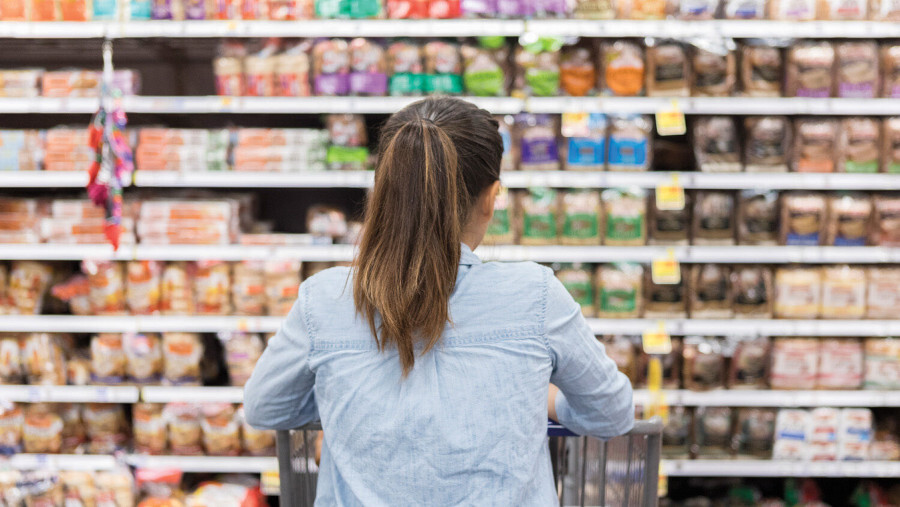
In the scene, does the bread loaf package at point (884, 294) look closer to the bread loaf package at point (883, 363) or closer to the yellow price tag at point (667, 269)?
the bread loaf package at point (883, 363)

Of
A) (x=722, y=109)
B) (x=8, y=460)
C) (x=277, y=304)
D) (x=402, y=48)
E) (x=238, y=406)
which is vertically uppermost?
(x=402, y=48)

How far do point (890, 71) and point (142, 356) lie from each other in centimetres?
342

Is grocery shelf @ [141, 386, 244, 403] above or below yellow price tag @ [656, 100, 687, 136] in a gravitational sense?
below

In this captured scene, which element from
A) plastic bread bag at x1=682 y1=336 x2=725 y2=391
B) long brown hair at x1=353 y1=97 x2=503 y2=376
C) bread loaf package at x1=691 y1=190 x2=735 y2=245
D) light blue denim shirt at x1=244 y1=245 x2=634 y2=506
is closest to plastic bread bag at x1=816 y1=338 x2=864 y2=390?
plastic bread bag at x1=682 y1=336 x2=725 y2=391

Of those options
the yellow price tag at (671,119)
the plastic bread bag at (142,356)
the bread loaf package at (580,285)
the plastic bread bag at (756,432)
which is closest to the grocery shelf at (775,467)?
the plastic bread bag at (756,432)

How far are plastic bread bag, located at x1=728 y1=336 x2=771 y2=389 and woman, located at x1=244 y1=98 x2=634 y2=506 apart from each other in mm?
2060

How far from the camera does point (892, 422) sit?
307 centimetres

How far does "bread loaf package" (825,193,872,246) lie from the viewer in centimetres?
284

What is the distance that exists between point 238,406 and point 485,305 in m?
2.28

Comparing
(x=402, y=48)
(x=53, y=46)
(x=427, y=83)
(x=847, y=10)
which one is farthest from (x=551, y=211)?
(x=53, y=46)

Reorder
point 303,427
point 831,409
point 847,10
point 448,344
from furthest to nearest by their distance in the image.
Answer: point 831,409
point 847,10
point 303,427
point 448,344

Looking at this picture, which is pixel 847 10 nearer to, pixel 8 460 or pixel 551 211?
pixel 551 211

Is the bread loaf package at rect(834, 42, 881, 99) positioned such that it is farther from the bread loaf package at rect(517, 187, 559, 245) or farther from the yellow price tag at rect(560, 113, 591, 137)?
the bread loaf package at rect(517, 187, 559, 245)

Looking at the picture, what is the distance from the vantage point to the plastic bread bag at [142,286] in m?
2.96
